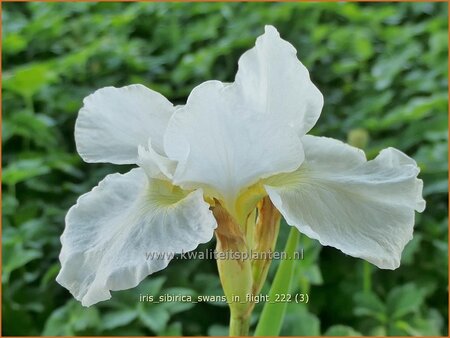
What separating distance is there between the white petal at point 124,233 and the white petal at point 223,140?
25 millimetres

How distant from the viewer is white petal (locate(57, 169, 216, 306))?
15.3 inches

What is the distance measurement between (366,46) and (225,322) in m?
0.76

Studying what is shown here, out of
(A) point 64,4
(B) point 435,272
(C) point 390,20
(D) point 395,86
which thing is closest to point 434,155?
(B) point 435,272

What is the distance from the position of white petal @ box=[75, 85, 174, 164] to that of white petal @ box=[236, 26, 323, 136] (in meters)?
0.07

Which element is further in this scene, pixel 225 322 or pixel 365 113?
pixel 365 113

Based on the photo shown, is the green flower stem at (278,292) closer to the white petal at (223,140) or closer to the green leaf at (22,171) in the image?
the white petal at (223,140)

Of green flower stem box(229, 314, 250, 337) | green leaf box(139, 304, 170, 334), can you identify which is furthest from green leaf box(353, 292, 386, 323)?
green flower stem box(229, 314, 250, 337)

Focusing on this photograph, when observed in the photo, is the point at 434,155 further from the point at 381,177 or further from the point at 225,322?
the point at 381,177

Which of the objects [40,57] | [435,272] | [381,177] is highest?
[381,177]

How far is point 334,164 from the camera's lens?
45cm

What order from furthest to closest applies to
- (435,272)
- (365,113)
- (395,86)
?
(395,86) < (365,113) < (435,272)

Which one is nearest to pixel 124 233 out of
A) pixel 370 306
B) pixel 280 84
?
pixel 280 84

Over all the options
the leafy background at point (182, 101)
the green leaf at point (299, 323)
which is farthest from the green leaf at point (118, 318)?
the green leaf at point (299, 323)

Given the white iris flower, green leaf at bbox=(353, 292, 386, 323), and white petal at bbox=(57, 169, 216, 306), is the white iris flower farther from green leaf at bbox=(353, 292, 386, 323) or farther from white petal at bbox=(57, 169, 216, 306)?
green leaf at bbox=(353, 292, 386, 323)
